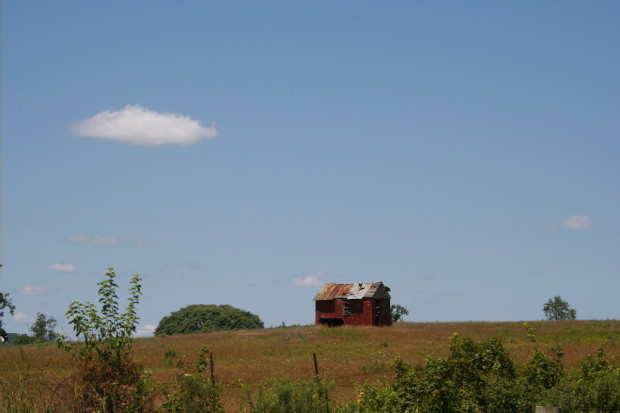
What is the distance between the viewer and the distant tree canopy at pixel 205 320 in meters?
109

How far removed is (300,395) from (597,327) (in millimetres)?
47347

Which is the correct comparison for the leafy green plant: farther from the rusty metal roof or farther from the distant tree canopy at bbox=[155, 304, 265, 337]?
the distant tree canopy at bbox=[155, 304, 265, 337]

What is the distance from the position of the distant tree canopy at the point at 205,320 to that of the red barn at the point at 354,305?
4192cm

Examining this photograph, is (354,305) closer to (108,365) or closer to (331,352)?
(331,352)

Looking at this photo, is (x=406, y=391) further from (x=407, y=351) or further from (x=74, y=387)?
(x=407, y=351)

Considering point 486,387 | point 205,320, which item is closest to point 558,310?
point 205,320

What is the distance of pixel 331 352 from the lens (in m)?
40.6

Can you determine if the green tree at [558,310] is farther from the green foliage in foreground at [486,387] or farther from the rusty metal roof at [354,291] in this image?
the green foliage in foreground at [486,387]

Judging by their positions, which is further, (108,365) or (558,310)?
(558,310)

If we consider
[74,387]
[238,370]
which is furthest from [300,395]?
[238,370]

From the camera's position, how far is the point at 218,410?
43.0ft

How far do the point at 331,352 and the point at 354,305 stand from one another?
1061 inches

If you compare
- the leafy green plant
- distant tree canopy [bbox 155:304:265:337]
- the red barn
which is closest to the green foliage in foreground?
the leafy green plant

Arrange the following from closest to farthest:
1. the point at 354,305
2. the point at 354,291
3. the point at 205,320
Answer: the point at 354,305 → the point at 354,291 → the point at 205,320
